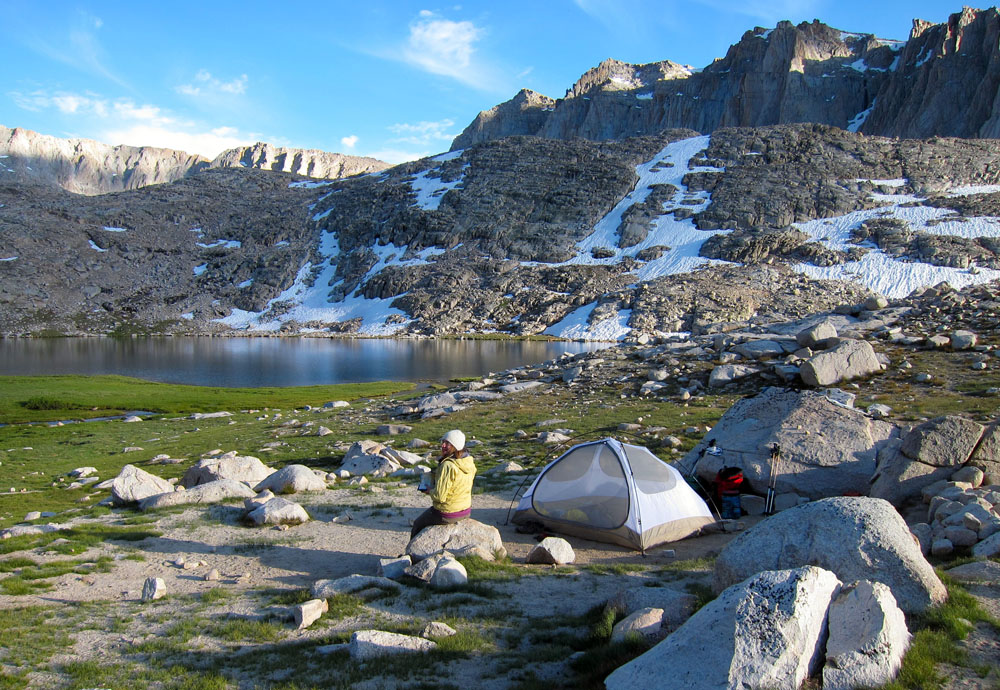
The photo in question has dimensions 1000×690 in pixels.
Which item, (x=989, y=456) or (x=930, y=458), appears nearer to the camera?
(x=989, y=456)

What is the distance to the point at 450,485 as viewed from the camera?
11.5 m

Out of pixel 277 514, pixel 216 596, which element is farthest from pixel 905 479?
pixel 277 514

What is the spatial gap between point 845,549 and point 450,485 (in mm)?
6737

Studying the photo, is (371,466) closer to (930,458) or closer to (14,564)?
(14,564)

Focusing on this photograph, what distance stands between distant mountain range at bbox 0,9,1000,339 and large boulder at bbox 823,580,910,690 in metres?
99.7

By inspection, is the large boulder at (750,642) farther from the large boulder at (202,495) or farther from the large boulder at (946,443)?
the large boulder at (202,495)

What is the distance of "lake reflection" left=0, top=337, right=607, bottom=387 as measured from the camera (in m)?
64.2

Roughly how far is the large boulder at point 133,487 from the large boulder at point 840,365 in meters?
27.4

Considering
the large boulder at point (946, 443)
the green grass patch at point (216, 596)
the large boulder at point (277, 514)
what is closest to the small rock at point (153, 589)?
the green grass patch at point (216, 596)

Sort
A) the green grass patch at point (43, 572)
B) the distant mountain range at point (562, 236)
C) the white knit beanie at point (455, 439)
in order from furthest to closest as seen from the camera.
→ the distant mountain range at point (562, 236) → the white knit beanie at point (455, 439) → the green grass patch at point (43, 572)

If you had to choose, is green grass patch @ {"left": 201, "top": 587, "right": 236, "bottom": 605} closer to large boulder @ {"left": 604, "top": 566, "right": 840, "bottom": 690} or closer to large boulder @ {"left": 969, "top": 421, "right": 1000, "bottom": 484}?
large boulder @ {"left": 604, "top": 566, "right": 840, "bottom": 690}

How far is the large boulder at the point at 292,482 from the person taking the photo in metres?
17.7

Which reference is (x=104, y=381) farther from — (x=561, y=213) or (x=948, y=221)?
(x=948, y=221)

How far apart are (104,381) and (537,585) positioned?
193ft
